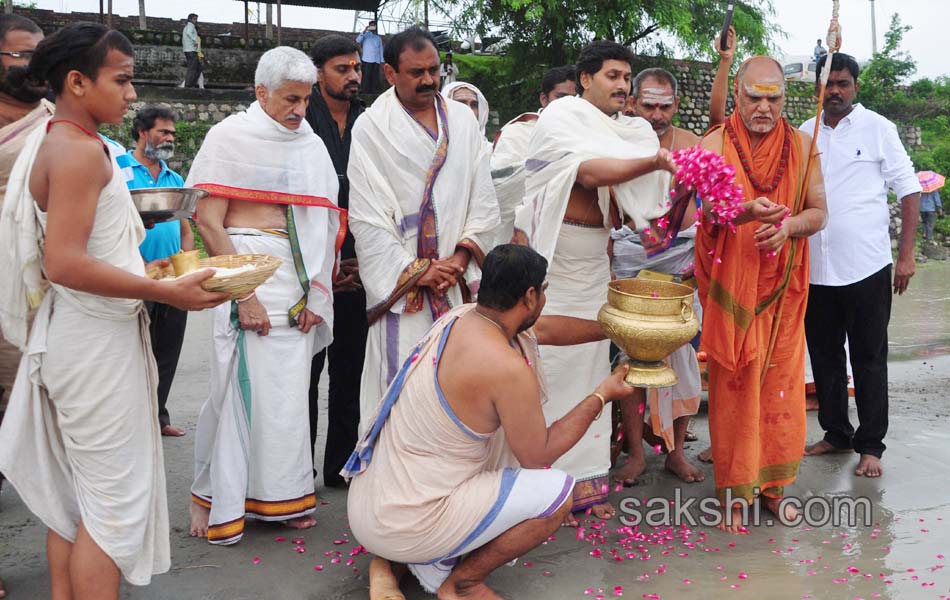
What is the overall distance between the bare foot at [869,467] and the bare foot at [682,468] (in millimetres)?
835

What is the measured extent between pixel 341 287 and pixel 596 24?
49.2 ft

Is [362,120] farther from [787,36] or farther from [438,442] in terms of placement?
[787,36]

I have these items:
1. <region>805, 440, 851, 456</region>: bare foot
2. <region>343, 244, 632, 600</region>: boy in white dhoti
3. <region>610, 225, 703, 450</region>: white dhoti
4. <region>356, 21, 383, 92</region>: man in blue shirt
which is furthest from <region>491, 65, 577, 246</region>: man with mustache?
<region>356, 21, 383, 92</region>: man in blue shirt

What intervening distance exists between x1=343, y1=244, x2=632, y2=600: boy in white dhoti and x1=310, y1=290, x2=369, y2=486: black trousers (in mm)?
1287

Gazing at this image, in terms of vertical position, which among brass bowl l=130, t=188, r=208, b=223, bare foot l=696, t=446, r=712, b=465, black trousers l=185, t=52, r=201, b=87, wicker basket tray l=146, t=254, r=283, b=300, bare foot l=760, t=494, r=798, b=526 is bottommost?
bare foot l=696, t=446, r=712, b=465

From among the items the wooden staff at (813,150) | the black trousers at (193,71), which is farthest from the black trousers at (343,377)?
the black trousers at (193,71)

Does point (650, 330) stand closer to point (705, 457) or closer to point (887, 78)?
point (705, 457)

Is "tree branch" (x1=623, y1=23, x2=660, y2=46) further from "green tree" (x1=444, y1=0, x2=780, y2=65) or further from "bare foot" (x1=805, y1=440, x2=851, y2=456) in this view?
"bare foot" (x1=805, y1=440, x2=851, y2=456)

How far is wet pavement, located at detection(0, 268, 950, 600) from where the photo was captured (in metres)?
3.50

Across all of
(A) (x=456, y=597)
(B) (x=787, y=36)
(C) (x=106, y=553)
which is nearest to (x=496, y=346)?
(A) (x=456, y=597)

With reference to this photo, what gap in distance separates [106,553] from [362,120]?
2262 mm

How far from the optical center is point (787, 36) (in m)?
21.0

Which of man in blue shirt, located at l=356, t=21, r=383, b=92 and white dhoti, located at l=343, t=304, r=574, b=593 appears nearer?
white dhoti, located at l=343, t=304, r=574, b=593

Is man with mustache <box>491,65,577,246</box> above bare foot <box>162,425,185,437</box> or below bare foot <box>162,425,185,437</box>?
above
